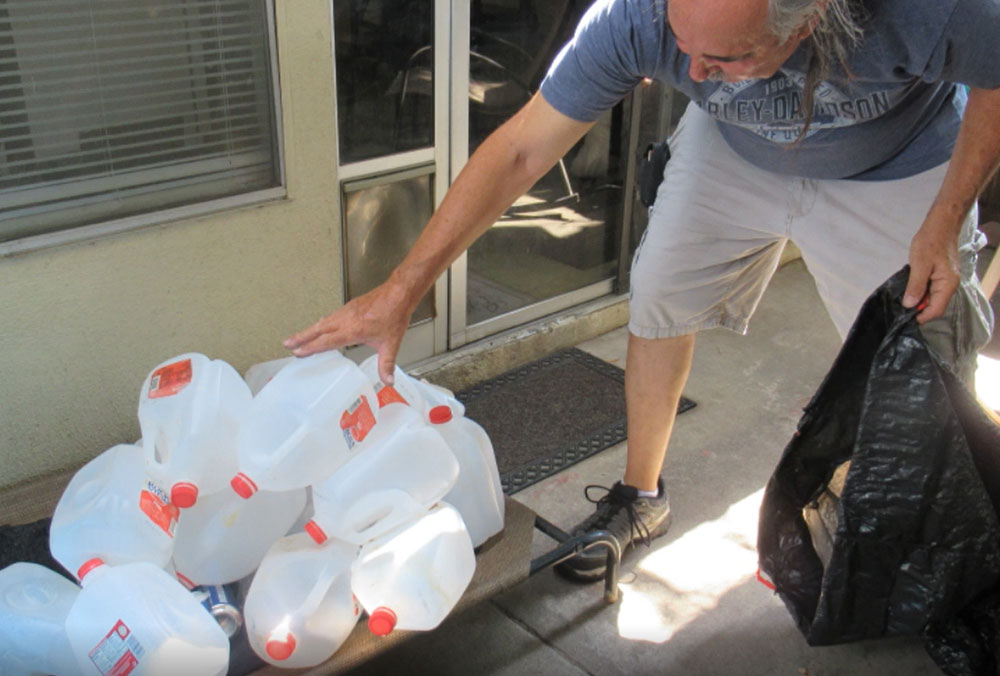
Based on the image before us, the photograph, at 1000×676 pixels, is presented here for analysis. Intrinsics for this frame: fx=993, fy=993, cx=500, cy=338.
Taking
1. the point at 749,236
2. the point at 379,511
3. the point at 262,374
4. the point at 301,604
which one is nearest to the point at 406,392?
the point at 379,511

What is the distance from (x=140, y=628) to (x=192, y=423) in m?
0.44

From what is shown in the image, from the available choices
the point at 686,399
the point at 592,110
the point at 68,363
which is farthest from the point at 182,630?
the point at 686,399

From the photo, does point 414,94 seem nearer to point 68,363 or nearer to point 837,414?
point 68,363

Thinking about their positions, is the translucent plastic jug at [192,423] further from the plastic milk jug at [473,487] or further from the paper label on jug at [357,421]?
the plastic milk jug at [473,487]

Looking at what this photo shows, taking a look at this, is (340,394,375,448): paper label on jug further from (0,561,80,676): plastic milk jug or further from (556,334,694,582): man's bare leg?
(556,334,694,582): man's bare leg

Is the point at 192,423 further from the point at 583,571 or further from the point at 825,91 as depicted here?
the point at 825,91

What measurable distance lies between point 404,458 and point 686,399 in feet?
6.18

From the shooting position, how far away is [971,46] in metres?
1.90

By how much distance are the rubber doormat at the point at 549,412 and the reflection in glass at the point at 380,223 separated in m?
0.62

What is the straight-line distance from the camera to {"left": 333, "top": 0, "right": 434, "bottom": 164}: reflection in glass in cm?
311

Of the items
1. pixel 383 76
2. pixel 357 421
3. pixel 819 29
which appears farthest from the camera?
pixel 383 76

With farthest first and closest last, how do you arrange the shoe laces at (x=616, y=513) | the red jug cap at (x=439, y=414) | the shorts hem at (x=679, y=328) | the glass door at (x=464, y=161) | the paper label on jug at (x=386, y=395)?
the glass door at (x=464, y=161), the shoe laces at (x=616, y=513), the shorts hem at (x=679, y=328), the red jug cap at (x=439, y=414), the paper label on jug at (x=386, y=395)

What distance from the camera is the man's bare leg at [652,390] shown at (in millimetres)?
2781

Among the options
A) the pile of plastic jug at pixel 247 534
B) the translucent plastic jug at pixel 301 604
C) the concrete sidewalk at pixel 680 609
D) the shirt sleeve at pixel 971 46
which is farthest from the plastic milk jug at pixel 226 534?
the shirt sleeve at pixel 971 46
